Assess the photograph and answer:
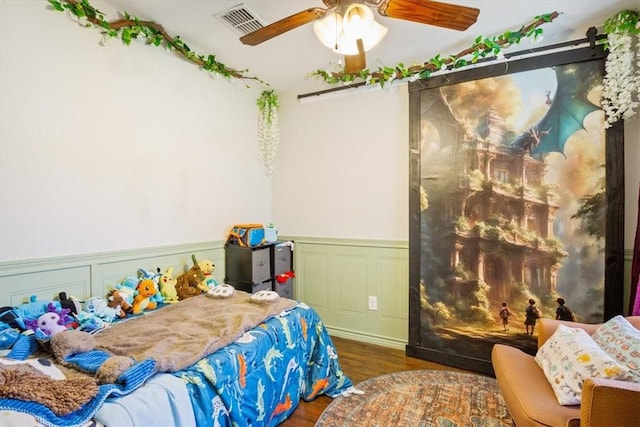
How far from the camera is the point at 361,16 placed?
1681mm

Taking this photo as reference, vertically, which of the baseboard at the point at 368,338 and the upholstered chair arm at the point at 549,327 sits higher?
the upholstered chair arm at the point at 549,327

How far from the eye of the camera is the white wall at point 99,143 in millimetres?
1796

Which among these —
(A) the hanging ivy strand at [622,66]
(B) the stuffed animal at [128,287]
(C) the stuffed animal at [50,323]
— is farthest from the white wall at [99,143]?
(A) the hanging ivy strand at [622,66]

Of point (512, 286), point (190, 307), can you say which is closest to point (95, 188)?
point (190, 307)

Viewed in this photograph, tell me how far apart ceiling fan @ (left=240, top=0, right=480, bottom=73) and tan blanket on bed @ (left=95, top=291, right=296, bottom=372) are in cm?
162

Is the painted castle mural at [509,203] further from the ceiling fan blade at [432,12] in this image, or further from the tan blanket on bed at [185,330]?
the tan blanket on bed at [185,330]

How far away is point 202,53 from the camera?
2.81m

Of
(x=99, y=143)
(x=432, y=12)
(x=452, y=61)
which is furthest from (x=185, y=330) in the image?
(x=452, y=61)

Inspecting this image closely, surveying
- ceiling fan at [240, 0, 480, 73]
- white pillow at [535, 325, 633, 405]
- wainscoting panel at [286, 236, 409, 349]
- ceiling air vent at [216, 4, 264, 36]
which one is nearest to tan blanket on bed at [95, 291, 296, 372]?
wainscoting panel at [286, 236, 409, 349]

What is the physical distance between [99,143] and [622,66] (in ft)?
11.3

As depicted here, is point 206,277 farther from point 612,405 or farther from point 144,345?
point 612,405

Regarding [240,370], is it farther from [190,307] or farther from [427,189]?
[427,189]

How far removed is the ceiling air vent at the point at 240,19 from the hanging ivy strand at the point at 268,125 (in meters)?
1.10

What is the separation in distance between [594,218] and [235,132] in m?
3.04
